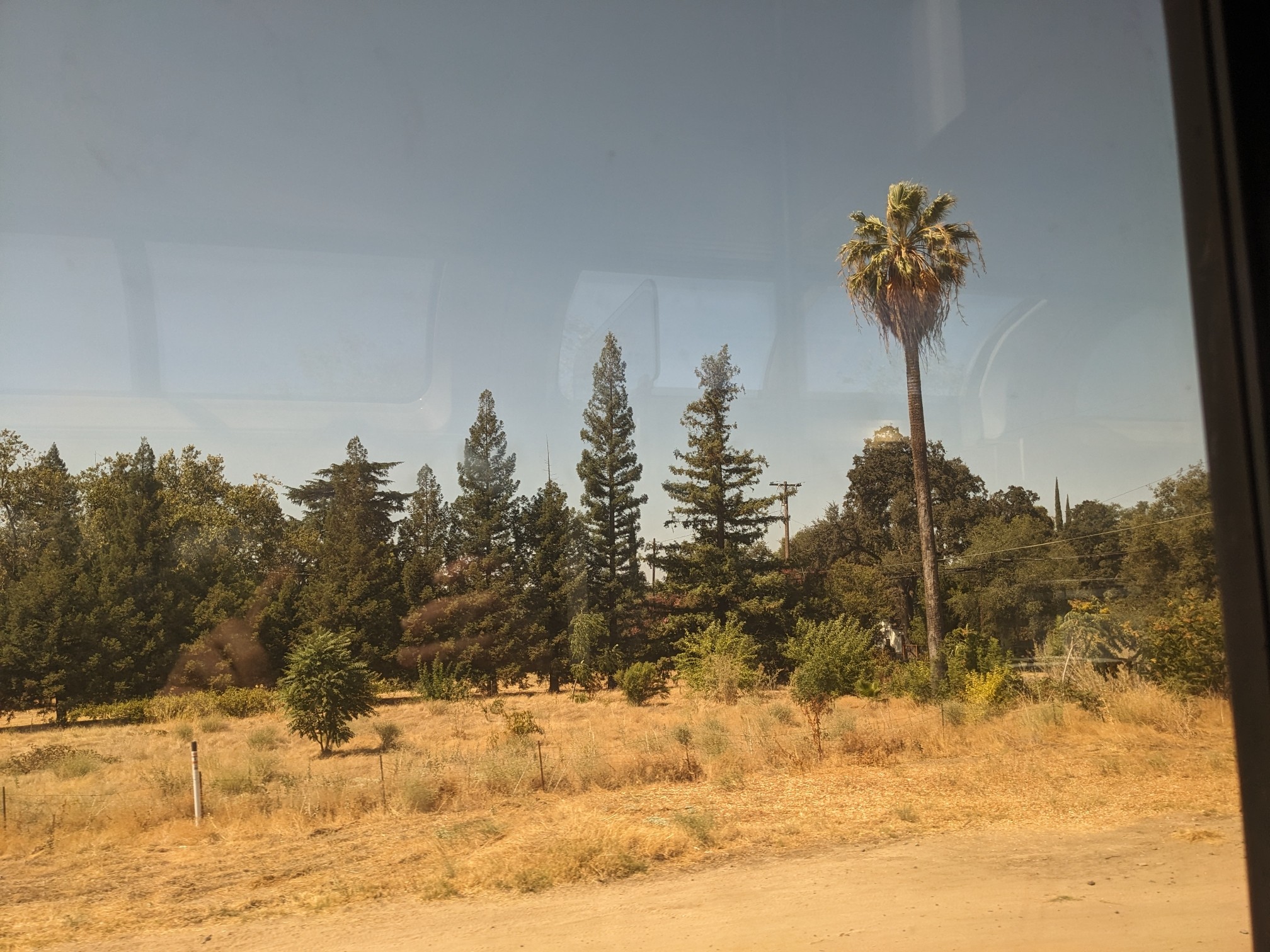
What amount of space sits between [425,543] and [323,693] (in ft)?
22.6

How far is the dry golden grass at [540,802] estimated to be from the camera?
6024 mm

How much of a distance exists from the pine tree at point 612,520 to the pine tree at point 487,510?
202 centimetres

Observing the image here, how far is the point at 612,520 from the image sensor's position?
21766 millimetres

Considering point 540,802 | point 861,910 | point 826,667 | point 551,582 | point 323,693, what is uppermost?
point 551,582

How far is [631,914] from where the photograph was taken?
209 inches

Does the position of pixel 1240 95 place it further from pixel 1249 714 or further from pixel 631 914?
pixel 631 914

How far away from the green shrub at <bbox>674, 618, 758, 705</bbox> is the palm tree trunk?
4.08m

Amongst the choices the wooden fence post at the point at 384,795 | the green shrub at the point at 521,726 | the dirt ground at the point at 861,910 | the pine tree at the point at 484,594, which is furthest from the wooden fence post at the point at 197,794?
the pine tree at the point at 484,594

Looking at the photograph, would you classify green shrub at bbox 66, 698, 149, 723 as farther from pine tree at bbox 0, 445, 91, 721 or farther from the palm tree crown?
the palm tree crown

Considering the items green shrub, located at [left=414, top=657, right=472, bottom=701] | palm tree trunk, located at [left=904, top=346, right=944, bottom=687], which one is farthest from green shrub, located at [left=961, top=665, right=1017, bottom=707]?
green shrub, located at [left=414, top=657, right=472, bottom=701]

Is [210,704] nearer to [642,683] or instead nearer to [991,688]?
[642,683]

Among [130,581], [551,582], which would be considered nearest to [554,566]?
[551,582]

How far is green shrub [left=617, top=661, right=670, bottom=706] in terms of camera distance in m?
19.3

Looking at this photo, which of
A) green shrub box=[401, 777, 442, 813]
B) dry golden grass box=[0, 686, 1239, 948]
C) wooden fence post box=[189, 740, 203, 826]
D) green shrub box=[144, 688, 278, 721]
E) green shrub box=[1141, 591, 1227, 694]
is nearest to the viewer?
dry golden grass box=[0, 686, 1239, 948]
